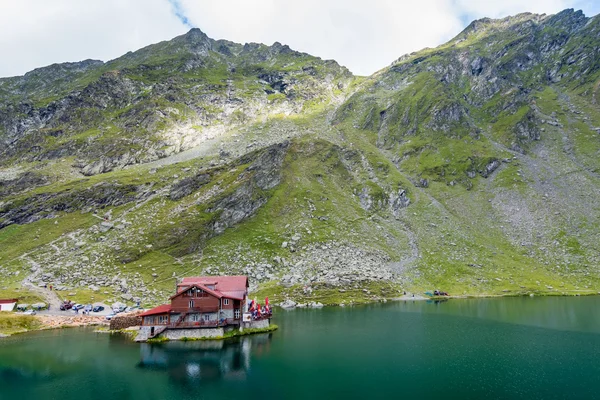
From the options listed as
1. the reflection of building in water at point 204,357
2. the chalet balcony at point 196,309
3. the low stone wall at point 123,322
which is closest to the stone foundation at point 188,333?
the reflection of building in water at point 204,357

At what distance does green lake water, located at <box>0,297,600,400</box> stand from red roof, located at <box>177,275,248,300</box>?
11219mm

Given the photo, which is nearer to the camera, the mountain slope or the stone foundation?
the stone foundation

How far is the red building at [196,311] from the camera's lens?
242ft

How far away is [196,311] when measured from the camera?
7500cm

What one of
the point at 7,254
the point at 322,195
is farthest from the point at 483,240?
the point at 7,254

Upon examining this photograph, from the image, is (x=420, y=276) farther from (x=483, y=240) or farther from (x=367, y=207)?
(x=367, y=207)

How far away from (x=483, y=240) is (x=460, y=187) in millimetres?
42277

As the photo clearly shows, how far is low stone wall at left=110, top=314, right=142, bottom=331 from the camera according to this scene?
79375mm

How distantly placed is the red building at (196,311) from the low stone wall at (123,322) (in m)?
9.22

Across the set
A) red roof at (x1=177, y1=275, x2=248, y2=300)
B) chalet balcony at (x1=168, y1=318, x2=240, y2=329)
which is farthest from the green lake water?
red roof at (x1=177, y1=275, x2=248, y2=300)

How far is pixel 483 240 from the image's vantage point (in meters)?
143

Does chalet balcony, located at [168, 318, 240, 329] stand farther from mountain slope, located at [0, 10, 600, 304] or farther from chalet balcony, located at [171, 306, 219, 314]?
mountain slope, located at [0, 10, 600, 304]

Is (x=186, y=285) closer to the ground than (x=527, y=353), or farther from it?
farther from it

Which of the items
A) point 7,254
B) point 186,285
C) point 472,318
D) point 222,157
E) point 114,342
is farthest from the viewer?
point 222,157
